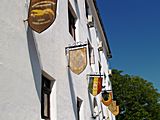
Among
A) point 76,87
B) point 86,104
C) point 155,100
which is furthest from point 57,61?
point 155,100

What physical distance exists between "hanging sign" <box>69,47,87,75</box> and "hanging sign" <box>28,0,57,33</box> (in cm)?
310

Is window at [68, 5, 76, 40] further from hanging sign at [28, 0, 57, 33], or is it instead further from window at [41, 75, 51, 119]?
hanging sign at [28, 0, 57, 33]

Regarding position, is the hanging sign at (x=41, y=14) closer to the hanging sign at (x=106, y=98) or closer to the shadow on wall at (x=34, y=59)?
the shadow on wall at (x=34, y=59)

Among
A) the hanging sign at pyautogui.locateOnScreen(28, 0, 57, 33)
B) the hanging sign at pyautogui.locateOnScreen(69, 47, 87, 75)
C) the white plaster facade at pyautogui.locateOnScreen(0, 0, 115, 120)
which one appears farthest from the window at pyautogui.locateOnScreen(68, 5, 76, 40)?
the hanging sign at pyautogui.locateOnScreen(28, 0, 57, 33)

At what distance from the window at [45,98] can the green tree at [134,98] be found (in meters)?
30.6

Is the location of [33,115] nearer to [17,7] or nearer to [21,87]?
[21,87]

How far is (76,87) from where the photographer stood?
1020 centimetres

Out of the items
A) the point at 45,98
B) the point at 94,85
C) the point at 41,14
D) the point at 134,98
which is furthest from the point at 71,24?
the point at 134,98

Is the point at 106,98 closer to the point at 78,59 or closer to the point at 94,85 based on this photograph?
the point at 94,85

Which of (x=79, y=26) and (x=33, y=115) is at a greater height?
(x=79, y=26)

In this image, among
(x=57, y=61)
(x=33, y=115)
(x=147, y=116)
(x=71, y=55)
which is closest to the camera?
(x=33, y=115)

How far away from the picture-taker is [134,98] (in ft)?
125

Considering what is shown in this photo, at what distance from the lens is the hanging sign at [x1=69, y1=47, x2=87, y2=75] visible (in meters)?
8.44

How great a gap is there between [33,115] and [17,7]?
227 cm
